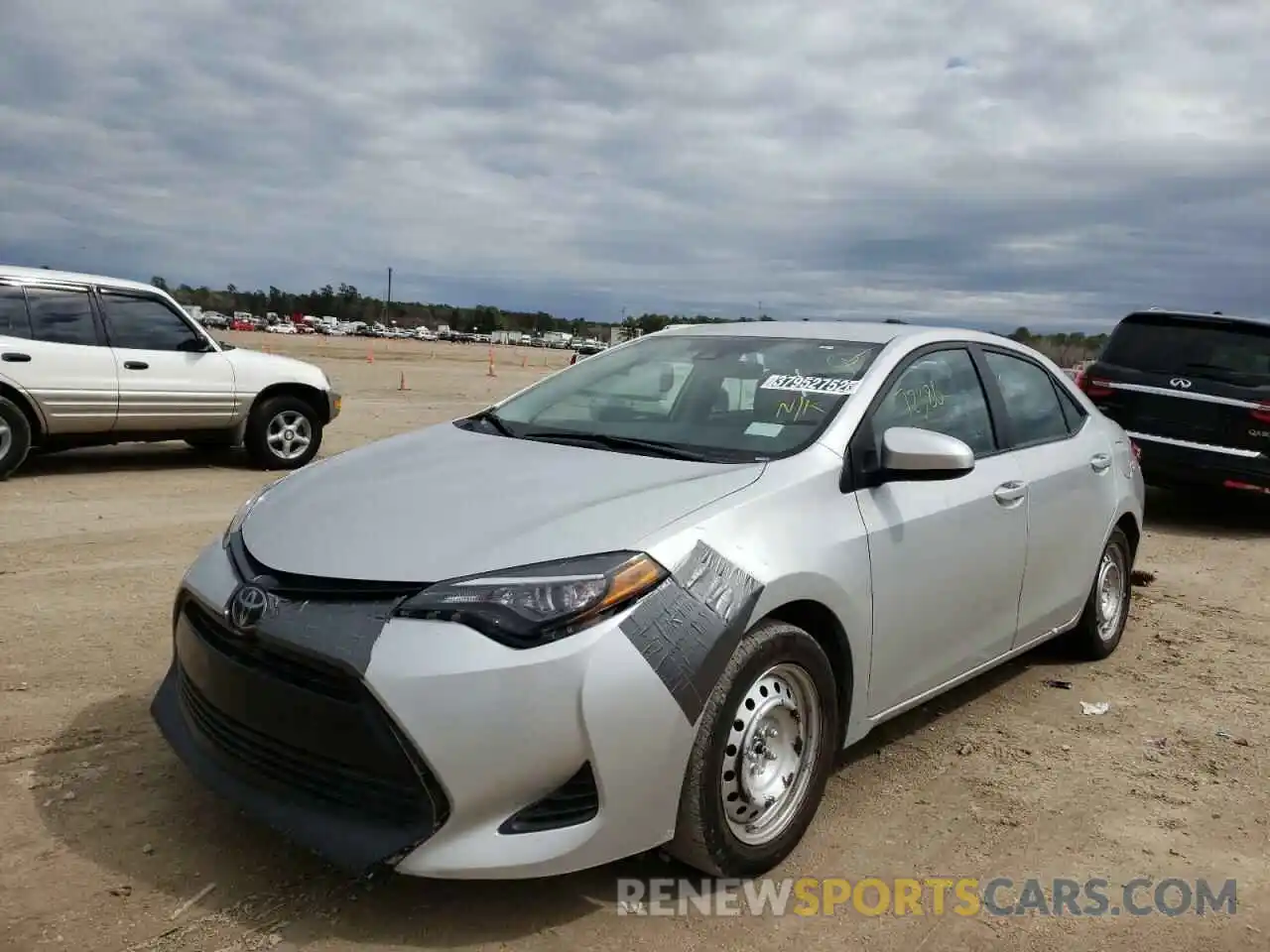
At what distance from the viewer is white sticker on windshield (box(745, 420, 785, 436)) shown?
11.5 feet

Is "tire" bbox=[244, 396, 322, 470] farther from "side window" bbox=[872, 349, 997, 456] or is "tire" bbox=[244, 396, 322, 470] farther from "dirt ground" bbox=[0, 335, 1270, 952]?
"side window" bbox=[872, 349, 997, 456]

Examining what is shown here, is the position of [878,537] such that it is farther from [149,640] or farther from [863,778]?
[149,640]

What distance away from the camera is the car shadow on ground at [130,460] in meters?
9.41

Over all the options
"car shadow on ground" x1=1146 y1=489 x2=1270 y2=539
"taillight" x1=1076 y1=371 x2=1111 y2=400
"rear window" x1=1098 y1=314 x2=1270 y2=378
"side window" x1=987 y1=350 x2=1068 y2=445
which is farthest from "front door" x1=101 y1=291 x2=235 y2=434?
"car shadow on ground" x1=1146 y1=489 x2=1270 y2=539

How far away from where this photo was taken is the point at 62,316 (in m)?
8.78

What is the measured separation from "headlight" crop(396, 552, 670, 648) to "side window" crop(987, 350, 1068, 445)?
242cm

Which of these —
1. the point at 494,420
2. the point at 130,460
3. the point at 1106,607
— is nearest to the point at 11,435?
the point at 130,460

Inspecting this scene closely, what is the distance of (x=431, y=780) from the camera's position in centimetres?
246

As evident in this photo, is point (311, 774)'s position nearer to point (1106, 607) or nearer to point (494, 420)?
point (494, 420)

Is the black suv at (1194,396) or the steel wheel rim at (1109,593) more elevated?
the black suv at (1194,396)

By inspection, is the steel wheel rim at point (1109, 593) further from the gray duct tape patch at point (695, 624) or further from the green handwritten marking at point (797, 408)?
the gray duct tape patch at point (695, 624)

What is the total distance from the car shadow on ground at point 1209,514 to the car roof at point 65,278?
363 inches

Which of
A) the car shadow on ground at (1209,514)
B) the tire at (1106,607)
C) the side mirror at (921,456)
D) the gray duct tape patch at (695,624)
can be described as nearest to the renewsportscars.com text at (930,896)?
the gray duct tape patch at (695,624)

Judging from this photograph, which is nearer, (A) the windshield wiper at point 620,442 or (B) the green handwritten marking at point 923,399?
(A) the windshield wiper at point 620,442
